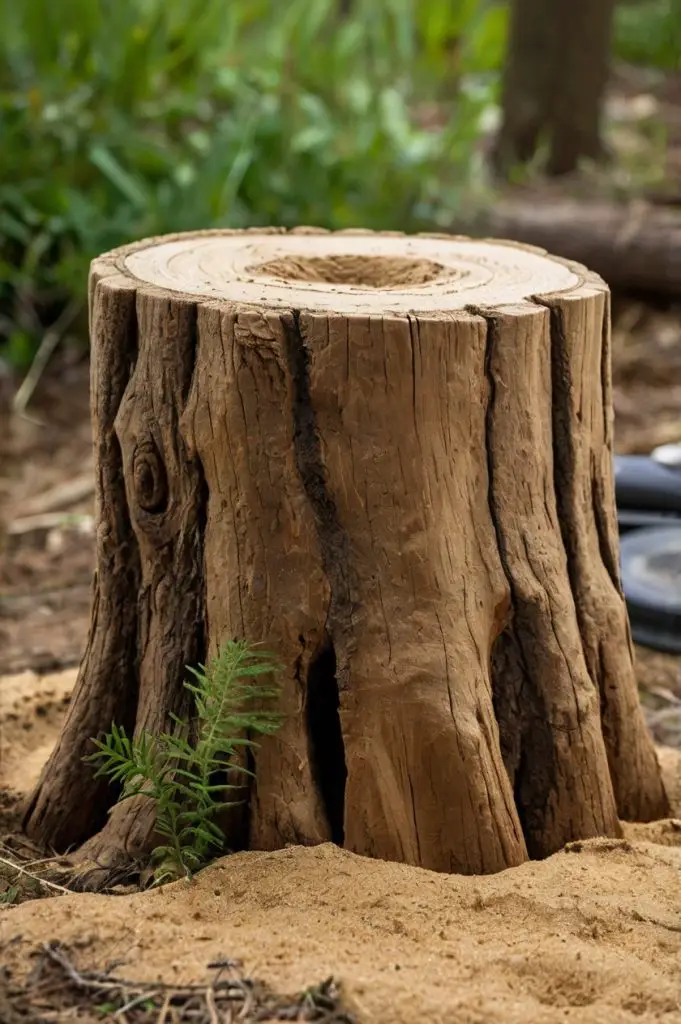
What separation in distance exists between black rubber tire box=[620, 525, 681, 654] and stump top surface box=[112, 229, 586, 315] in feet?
3.84

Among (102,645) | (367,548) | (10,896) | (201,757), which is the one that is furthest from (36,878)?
(367,548)

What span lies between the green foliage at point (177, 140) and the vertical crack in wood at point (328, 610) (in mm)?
3402

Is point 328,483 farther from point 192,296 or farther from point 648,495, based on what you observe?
point 648,495

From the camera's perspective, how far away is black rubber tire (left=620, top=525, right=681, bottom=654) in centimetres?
338

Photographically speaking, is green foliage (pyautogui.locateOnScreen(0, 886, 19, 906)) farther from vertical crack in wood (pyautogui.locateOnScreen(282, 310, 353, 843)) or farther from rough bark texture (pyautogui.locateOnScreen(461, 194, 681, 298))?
rough bark texture (pyautogui.locateOnScreen(461, 194, 681, 298))

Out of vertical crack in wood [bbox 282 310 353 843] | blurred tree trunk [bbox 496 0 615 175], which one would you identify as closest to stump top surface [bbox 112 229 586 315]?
vertical crack in wood [bbox 282 310 353 843]

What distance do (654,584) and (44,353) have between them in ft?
9.33

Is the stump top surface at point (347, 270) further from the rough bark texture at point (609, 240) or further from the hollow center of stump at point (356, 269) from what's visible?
the rough bark texture at point (609, 240)

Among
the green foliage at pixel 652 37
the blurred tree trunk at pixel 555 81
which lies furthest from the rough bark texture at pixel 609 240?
the green foliage at pixel 652 37

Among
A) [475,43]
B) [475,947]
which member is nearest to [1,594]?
[475,947]

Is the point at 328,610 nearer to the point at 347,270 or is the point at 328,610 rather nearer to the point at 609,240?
the point at 347,270

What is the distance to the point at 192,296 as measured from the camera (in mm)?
2045

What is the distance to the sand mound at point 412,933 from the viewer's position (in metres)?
1.69

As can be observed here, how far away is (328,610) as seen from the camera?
204 cm
